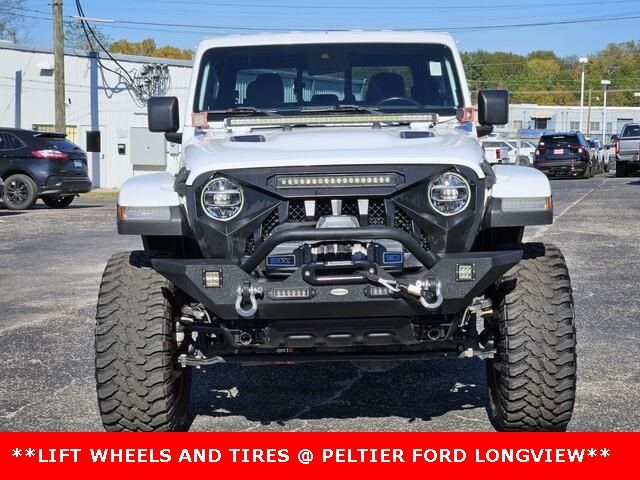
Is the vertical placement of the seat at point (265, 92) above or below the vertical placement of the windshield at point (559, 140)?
above

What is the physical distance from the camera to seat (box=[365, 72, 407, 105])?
19.6 ft

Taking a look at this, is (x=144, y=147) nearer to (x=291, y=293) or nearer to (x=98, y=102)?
(x=98, y=102)

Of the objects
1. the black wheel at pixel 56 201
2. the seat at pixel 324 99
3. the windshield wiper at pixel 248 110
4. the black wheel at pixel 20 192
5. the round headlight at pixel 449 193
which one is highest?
the seat at pixel 324 99

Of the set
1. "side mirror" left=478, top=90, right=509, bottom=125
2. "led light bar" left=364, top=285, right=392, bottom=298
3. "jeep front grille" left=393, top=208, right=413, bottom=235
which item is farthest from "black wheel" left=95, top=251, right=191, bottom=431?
"side mirror" left=478, top=90, right=509, bottom=125

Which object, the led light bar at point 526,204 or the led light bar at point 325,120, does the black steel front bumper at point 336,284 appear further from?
the led light bar at point 325,120

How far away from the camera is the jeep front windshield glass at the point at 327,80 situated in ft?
19.5

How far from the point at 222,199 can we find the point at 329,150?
55 cm

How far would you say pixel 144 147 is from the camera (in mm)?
35594

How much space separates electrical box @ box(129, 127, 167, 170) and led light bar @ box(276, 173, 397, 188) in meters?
31.7

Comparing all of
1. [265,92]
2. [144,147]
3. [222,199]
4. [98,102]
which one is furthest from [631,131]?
[222,199]

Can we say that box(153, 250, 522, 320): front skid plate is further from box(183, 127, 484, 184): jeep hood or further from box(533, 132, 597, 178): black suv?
box(533, 132, 597, 178): black suv
